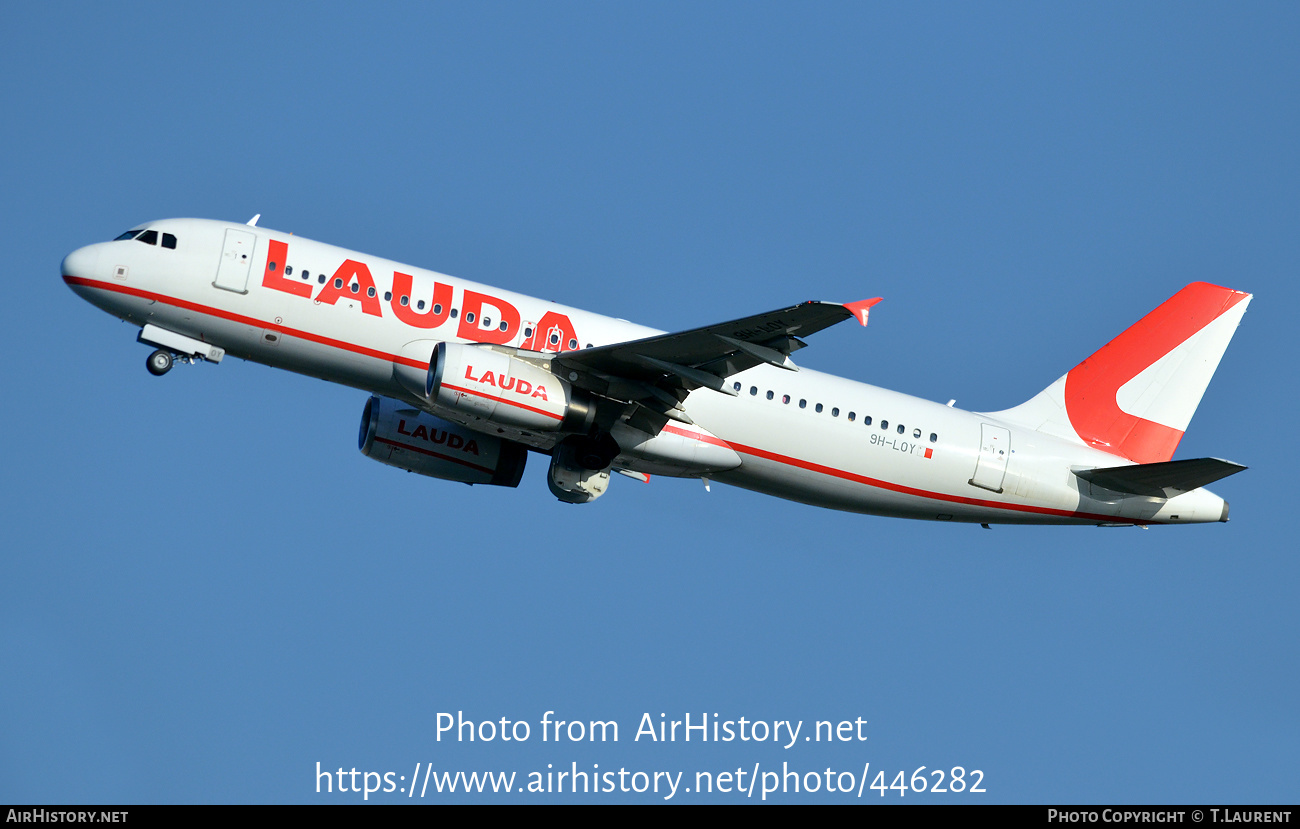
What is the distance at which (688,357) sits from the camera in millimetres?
29062

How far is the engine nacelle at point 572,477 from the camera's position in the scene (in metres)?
31.9

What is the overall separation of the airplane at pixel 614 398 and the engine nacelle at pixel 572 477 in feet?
0.16

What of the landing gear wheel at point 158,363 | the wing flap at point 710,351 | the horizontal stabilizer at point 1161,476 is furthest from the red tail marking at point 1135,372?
the landing gear wheel at point 158,363

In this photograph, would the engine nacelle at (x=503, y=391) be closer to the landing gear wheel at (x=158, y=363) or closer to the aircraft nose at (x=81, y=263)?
the landing gear wheel at (x=158, y=363)

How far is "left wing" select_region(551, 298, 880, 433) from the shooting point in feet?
86.7

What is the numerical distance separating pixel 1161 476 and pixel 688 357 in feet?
42.6

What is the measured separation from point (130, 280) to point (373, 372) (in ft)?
19.0

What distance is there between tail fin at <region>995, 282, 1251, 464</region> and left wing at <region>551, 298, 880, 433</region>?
34.7 ft

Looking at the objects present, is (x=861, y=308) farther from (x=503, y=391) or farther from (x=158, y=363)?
(x=158, y=363)

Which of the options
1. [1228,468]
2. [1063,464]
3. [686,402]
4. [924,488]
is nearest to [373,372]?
[686,402]

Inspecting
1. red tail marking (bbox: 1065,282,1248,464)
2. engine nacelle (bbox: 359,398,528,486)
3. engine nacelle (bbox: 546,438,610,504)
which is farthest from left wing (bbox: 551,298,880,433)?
red tail marking (bbox: 1065,282,1248,464)

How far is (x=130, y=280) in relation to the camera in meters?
29.5

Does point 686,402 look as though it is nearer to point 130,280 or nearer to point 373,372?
point 373,372

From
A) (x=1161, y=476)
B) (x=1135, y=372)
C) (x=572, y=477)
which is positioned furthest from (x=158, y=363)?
(x=1135, y=372)
